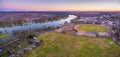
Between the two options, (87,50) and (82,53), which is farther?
(87,50)

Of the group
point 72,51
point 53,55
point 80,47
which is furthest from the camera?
point 80,47

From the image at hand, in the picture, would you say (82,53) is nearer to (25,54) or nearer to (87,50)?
(87,50)

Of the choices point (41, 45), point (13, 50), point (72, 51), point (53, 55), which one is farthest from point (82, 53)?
point (13, 50)

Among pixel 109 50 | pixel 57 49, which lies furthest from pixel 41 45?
pixel 109 50

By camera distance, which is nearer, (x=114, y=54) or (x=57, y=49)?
(x=114, y=54)

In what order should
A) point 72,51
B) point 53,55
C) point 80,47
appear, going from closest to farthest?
1. point 53,55
2. point 72,51
3. point 80,47

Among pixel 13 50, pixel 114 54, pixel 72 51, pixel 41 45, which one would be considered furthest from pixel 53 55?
pixel 114 54

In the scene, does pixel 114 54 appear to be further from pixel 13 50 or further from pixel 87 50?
pixel 13 50

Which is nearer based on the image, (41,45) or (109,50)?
(109,50)

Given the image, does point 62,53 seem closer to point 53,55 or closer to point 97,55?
point 53,55
